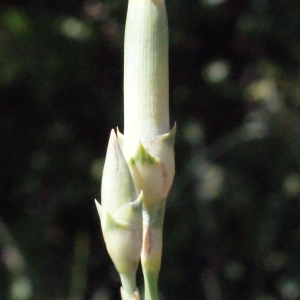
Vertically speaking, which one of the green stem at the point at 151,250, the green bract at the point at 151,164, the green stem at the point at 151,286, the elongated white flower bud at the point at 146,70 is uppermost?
the elongated white flower bud at the point at 146,70

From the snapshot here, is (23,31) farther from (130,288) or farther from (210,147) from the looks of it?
(130,288)

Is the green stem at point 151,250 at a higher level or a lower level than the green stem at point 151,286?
higher

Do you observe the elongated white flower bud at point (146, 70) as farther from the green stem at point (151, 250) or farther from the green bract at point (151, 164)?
the green stem at point (151, 250)

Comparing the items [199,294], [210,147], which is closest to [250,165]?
[210,147]

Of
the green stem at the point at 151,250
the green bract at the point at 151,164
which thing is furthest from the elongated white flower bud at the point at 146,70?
the green stem at the point at 151,250

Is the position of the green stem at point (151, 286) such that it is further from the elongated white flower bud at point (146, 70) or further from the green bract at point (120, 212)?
the elongated white flower bud at point (146, 70)

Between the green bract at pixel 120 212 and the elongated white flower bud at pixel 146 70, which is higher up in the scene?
the elongated white flower bud at pixel 146 70

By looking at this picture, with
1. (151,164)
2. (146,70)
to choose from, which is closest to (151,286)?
(151,164)

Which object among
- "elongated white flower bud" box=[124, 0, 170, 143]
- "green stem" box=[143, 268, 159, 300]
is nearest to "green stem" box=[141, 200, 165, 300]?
"green stem" box=[143, 268, 159, 300]

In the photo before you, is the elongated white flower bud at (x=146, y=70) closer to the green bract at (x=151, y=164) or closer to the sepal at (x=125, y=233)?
the green bract at (x=151, y=164)
